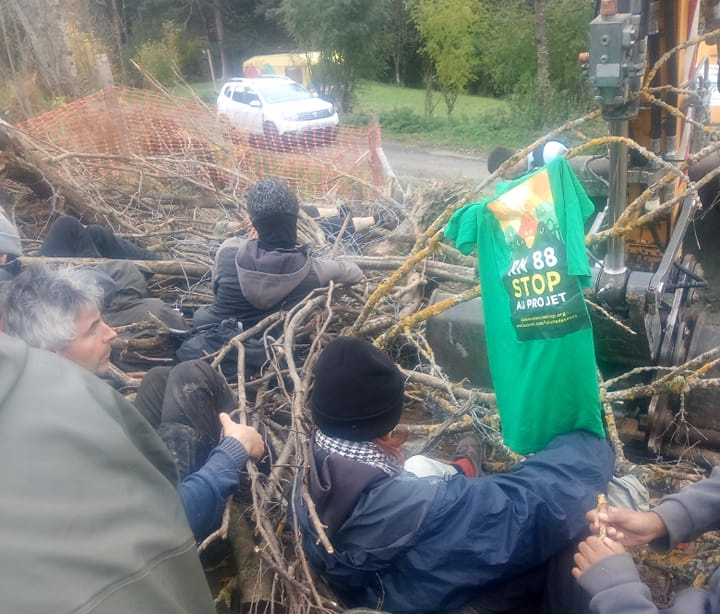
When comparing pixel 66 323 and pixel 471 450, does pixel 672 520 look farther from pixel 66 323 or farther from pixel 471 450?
pixel 66 323

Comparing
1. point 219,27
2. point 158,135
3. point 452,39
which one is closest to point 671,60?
point 158,135

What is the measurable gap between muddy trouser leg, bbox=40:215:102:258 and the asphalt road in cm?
919

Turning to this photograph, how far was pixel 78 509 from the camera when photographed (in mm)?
940

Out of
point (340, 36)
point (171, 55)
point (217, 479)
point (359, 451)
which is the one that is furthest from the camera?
point (171, 55)

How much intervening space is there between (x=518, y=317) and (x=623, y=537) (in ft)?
2.45

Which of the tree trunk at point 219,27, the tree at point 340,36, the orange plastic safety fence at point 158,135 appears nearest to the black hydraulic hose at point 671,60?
the orange plastic safety fence at point 158,135

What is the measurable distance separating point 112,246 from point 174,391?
223 centimetres

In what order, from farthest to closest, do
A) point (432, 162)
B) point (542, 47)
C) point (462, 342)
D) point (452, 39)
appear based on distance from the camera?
point (452, 39), point (542, 47), point (432, 162), point (462, 342)

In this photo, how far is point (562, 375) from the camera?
2252mm

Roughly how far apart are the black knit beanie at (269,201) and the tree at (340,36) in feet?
57.0

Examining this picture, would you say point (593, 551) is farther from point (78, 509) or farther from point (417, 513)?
point (78, 509)

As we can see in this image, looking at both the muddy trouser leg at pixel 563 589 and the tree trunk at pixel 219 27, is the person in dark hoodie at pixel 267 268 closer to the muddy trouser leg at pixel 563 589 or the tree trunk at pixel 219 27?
the muddy trouser leg at pixel 563 589

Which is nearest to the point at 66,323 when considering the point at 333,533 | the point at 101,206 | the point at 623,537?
the point at 333,533

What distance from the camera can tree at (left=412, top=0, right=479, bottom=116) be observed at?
1930 cm
